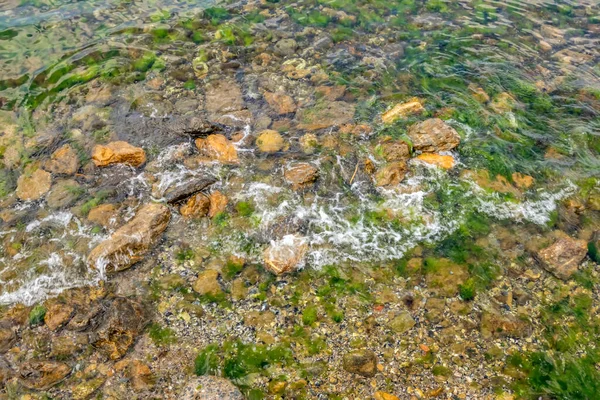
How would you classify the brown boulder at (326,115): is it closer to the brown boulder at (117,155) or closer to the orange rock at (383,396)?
the brown boulder at (117,155)

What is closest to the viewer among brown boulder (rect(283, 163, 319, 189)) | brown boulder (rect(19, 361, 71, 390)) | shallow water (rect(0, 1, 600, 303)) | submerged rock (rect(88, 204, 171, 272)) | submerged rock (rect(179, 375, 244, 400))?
submerged rock (rect(179, 375, 244, 400))

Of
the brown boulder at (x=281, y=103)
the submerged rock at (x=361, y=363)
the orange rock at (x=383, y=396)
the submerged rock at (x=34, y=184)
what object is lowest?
the orange rock at (x=383, y=396)

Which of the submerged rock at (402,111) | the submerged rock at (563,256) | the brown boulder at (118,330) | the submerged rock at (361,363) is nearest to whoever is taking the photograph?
the submerged rock at (361,363)

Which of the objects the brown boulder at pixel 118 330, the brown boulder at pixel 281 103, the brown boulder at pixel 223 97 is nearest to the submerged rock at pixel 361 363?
the brown boulder at pixel 118 330

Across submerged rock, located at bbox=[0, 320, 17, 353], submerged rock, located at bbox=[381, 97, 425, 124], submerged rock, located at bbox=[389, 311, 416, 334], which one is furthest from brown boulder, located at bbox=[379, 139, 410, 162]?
submerged rock, located at bbox=[0, 320, 17, 353]

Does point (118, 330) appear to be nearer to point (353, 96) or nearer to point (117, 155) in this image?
point (117, 155)

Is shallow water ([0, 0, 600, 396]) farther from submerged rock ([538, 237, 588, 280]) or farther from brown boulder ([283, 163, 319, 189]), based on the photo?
submerged rock ([538, 237, 588, 280])
